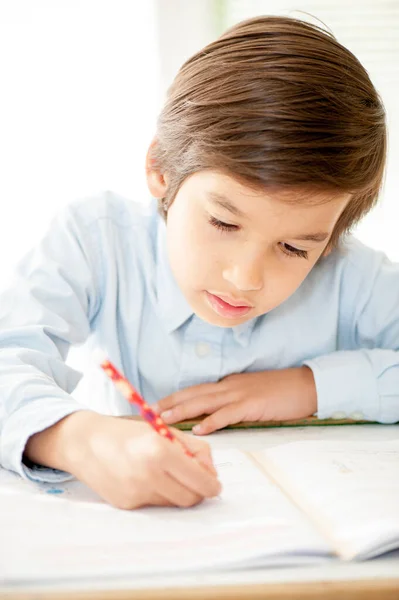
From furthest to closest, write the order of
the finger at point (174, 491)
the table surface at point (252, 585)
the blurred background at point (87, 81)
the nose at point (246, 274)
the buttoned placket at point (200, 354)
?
1. the blurred background at point (87, 81)
2. the buttoned placket at point (200, 354)
3. the nose at point (246, 274)
4. the finger at point (174, 491)
5. the table surface at point (252, 585)

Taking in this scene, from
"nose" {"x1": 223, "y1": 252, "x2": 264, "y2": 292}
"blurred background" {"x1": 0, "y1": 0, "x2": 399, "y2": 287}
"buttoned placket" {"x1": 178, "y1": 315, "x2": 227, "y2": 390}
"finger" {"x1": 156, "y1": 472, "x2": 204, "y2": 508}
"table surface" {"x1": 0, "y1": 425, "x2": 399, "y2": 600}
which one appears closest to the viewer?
"table surface" {"x1": 0, "y1": 425, "x2": 399, "y2": 600}

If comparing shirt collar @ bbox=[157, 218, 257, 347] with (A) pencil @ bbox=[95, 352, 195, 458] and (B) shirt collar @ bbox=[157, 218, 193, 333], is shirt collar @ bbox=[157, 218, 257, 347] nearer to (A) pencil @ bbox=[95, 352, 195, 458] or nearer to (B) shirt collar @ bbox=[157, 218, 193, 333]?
(B) shirt collar @ bbox=[157, 218, 193, 333]

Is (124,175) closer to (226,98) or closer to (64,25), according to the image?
(64,25)

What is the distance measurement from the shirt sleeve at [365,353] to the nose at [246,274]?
0.21 metres

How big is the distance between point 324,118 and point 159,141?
0.76ft

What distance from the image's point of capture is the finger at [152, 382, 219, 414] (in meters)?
0.92

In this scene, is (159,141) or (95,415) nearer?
(95,415)

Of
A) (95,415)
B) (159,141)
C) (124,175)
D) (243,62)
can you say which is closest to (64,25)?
(124,175)

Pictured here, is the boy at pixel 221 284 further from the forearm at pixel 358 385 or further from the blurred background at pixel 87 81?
the blurred background at pixel 87 81

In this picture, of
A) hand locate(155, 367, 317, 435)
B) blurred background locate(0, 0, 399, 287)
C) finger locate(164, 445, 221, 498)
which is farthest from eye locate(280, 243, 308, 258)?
blurred background locate(0, 0, 399, 287)

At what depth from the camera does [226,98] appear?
79 cm

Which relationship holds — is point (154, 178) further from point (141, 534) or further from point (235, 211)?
point (141, 534)

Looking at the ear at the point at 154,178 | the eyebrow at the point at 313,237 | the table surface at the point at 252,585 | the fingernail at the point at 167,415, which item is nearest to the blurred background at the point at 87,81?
the ear at the point at 154,178

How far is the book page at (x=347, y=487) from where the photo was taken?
20.7 inches
